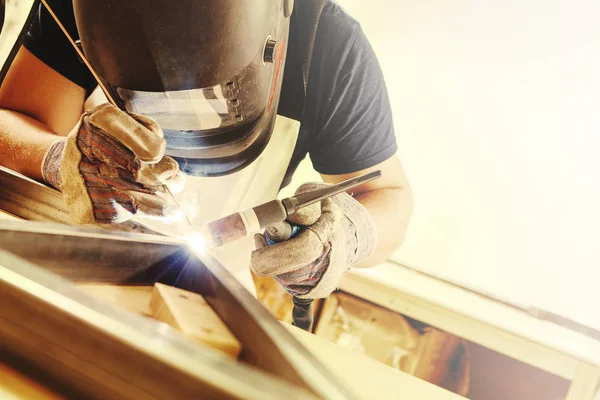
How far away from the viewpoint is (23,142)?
0.91 meters

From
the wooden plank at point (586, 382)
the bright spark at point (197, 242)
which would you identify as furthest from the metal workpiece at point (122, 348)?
the wooden plank at point (586, 382)

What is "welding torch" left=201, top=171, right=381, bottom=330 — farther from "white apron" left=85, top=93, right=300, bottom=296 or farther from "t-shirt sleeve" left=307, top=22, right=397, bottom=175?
"white apron" left=85, top=93, right=300, bottom=296

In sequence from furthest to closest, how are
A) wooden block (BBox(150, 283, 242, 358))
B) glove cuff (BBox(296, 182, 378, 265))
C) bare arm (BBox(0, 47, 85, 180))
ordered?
bare arm (BBox(0, 47, 85, 180))
glove cuff (BBox(296, 182, 378, 265))
wooden block (BBox(150, 283, 242, 358))

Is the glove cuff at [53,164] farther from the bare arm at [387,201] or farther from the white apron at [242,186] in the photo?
the bare arm at [387,201]

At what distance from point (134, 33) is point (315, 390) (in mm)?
599

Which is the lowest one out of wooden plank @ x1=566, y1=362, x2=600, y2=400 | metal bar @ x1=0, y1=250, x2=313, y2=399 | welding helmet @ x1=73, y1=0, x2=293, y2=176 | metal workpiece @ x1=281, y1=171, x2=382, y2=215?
wooden plank @ x1=566, y1=362, x2=600, y2=400

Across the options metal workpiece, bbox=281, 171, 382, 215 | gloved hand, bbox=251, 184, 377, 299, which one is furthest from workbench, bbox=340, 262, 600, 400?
metal workpiece, bbox=281, 171, 382, 215

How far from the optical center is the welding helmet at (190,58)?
0.55m

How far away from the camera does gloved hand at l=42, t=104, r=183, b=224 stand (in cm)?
60

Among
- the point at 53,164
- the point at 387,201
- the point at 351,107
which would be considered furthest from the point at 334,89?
the point at 53,164

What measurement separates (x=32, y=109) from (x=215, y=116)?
73cm

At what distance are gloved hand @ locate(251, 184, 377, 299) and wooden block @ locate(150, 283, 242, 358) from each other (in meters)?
0.19

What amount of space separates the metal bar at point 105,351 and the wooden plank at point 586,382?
1567mm

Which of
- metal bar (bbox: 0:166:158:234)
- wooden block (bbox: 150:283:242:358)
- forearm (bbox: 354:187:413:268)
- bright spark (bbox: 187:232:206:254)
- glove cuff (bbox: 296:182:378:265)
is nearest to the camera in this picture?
wooden block (bbox: 150:283:242:358)
